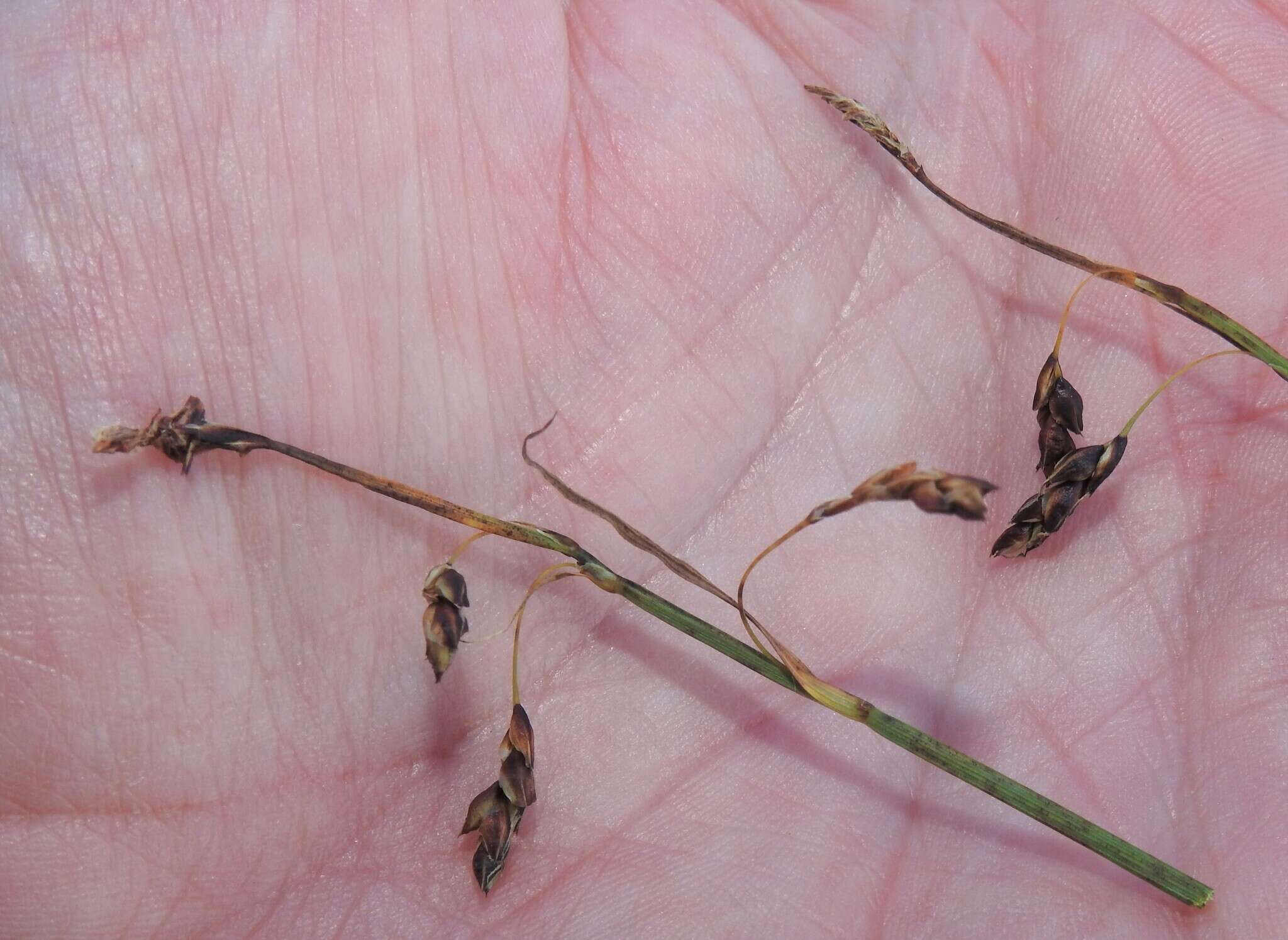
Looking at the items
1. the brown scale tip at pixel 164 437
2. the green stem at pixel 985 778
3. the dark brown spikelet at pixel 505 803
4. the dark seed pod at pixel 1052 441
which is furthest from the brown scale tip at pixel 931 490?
the brown scale tip at pixel 164 437

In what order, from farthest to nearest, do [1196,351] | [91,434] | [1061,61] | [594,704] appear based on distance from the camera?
[1061,61] → [1196,351] → [594,704] → [91,434]

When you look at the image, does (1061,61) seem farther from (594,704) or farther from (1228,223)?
(594,704)

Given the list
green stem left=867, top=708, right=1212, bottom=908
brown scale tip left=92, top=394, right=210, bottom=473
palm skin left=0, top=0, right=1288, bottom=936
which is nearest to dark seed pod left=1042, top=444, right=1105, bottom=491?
palm skin left=0, top=0, right=1288, bottom=936

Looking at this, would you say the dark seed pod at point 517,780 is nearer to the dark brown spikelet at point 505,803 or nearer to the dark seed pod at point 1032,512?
the dark brown spikelet at point 505,803

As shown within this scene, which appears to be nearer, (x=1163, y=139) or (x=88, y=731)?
(x=88, y=731)

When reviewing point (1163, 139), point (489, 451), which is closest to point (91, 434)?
point (489, 451)

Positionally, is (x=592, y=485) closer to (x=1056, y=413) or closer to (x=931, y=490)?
(x=931, y=490)

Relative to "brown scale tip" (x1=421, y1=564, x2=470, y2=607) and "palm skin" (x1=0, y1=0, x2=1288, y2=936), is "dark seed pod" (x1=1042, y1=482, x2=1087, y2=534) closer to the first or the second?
"palm skin" (x1=0, y1=0, x2=1288, y2=936)

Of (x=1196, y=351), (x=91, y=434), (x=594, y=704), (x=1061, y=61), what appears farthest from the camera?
(x=1061, y=61)
